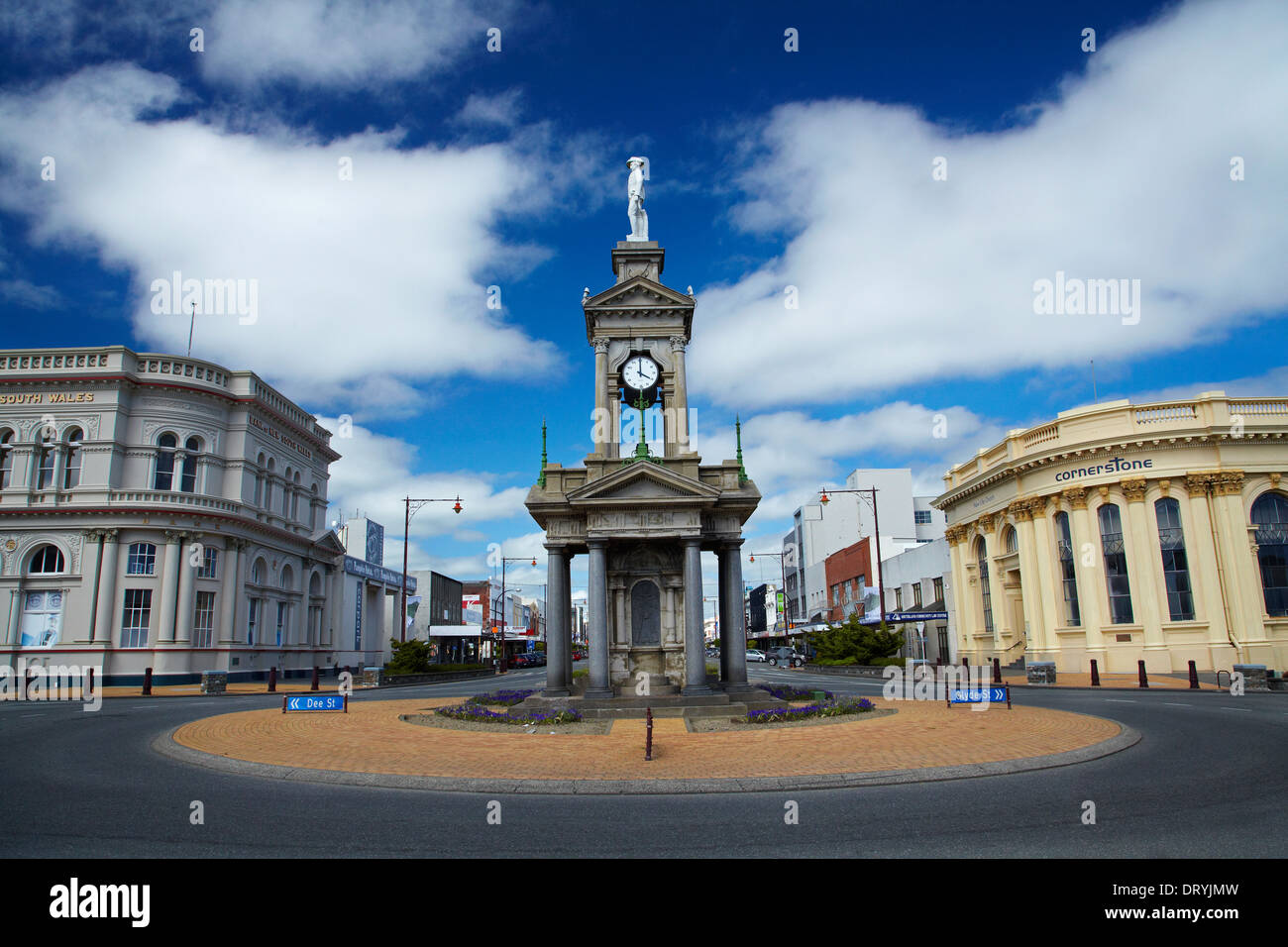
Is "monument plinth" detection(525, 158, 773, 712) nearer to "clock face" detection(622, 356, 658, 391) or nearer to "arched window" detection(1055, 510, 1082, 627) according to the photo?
"clock face" detection(622, 356, 658, 391)

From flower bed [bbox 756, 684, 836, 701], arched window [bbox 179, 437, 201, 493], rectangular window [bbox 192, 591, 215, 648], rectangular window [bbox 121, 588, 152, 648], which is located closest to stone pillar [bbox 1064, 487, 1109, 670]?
flower bed [bbox 756, 684, 836, 701]

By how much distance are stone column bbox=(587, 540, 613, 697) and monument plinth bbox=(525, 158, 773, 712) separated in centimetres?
3

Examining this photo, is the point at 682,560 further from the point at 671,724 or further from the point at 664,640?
the point at 671,724

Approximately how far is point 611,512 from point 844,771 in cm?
1008

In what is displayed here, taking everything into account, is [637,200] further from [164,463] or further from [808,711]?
[164,463]

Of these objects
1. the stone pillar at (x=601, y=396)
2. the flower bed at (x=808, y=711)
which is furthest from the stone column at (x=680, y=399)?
the flower bed at (x=808, y=711)

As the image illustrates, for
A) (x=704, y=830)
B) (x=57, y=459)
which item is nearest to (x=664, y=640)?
(x=704, y=830)

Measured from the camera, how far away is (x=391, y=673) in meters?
43.9

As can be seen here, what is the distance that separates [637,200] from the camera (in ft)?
77.5

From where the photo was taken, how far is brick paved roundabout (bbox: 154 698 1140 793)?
1114 centimetres

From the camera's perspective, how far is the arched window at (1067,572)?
127ft

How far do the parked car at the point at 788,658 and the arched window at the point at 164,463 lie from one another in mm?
43585

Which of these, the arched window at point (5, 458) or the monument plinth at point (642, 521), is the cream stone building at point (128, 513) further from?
the monument plinth at point (642, 521)

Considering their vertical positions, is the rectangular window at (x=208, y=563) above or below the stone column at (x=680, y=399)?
below
